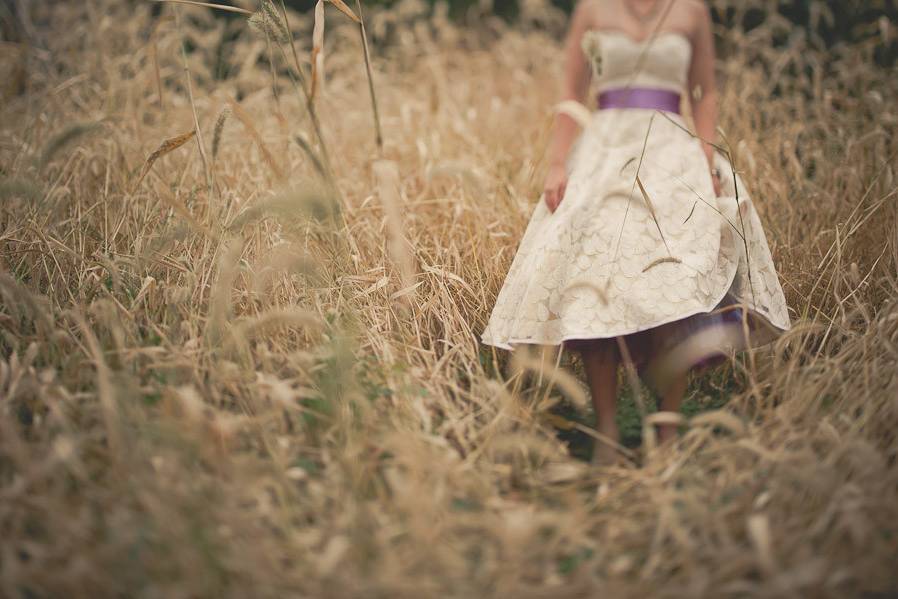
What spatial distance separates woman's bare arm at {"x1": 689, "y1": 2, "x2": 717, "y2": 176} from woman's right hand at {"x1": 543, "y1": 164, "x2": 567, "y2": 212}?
519 mm

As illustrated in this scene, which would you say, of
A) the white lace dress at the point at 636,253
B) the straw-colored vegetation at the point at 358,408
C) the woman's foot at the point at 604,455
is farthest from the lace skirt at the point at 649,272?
the woman's foot at the point at 604,455

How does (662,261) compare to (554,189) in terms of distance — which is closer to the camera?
(662,261)

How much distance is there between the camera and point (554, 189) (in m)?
1.88

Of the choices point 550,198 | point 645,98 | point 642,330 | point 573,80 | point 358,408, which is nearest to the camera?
point 358,408

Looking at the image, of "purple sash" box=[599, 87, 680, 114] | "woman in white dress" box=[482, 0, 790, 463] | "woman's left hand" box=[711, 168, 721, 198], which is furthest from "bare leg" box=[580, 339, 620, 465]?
"purple sash" box=[599, 87, 680, 114]

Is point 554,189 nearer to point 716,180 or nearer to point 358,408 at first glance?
point 716,180

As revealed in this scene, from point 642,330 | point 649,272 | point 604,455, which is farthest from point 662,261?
point 604,455

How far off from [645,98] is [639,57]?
0.13m

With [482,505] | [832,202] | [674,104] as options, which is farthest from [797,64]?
[482,505]

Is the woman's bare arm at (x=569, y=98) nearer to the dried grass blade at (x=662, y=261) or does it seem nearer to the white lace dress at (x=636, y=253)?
the white lace dress at (x=636, y=253)

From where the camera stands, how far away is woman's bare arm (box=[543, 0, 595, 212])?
1893 millimetres

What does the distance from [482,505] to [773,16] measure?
3.07 metres

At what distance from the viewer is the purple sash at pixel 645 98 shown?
2008 millimetres

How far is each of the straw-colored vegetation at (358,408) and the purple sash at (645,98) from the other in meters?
0.48
